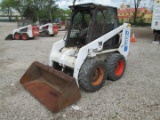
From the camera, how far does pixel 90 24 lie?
385cm

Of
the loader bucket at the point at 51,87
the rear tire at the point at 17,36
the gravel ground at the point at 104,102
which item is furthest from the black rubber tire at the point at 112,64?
the rear tire at the point at 17,36

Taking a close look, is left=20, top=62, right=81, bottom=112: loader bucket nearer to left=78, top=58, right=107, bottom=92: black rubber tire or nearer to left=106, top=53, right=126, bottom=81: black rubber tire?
left=78, top=58, right=107, bottom=92: black rubber tire

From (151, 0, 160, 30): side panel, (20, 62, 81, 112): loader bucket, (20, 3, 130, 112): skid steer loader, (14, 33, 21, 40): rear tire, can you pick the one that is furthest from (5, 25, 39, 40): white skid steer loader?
(20, 62, 81, 112): loader bucket

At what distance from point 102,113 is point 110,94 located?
0.76m

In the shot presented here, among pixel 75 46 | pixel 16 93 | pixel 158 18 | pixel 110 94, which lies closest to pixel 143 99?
pixel 110 94

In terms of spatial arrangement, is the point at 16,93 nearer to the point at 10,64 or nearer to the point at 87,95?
the point at 87,95

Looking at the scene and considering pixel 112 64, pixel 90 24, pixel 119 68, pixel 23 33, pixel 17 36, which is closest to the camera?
pixel 90 24

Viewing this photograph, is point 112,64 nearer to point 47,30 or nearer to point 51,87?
point 51,87

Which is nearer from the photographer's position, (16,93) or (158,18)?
(16,93)

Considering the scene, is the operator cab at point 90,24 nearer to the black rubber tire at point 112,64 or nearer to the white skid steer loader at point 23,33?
the black rubber tire at point 112,64

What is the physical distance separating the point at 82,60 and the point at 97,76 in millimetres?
587

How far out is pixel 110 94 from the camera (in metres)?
3.75

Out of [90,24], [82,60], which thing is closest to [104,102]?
[82,60]

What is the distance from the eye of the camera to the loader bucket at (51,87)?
3059mm
